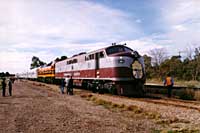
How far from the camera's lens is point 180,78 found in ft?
185

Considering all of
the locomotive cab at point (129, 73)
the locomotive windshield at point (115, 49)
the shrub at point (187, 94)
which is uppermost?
the locomotive windshield at point (115, 49)

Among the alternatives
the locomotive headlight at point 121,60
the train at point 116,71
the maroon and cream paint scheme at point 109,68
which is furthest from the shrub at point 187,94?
the locomotive headlight at point 121,60

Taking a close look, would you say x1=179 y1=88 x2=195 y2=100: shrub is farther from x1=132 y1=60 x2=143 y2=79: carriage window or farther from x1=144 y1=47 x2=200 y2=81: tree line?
x1=144 y1=47 x2=200 y2=81: tree line

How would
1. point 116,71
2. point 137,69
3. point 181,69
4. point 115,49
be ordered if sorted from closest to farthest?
1. point 116,71
2. point 137,69
3. point 115,49
4. point 181,69

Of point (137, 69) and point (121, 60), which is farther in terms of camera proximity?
point (137, 69)

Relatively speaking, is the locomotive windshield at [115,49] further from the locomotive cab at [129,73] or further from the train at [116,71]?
the locomotive cab at [129,73]

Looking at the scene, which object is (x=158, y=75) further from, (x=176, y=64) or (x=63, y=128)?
(x=63, y=128)

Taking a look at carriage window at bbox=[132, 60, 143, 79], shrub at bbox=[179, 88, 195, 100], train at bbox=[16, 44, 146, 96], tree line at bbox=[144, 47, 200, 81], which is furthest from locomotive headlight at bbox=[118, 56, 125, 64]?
tree line at bbox=[144, 47, 200, 81]

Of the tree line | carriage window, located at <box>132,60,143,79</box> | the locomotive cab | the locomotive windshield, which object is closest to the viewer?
the locomotive cab

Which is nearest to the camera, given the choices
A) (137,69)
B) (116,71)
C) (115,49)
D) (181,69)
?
(116,71)

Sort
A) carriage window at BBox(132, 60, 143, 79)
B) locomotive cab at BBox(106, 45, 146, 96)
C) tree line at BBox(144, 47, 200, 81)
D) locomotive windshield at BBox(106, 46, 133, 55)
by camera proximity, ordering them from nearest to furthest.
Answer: locomotive cab at BBox(106, 45, 146, 96) → carriage window at BBox(132, 60, 143, 79) → locomotive windshield at BBox(106, 46, 133, 55) → tree line at BBox(144, 47, 200, 81)

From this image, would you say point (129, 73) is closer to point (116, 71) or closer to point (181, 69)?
point (116, 71)

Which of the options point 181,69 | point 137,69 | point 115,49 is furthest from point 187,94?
point 181,69

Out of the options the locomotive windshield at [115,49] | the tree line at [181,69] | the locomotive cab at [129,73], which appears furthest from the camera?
the tree line at [181,69]
